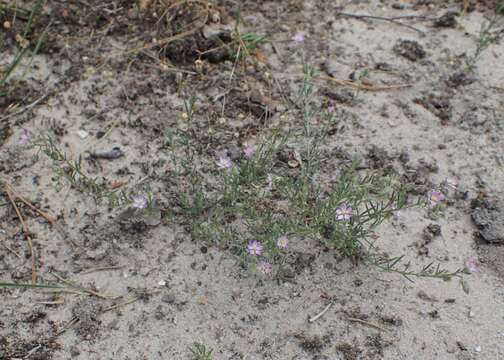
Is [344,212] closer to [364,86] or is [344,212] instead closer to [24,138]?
[364,86]

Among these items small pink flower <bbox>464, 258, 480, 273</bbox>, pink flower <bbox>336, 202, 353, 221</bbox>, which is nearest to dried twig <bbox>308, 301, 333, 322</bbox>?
pink flower <bbox>336, 202, 353, 221</bbox>

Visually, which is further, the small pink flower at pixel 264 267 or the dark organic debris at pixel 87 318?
the small pink flower at pixel 264 267

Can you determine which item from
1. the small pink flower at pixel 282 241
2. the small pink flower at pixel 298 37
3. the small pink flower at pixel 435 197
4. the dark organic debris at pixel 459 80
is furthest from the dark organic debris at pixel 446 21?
the small pink flower at pixel 282 241

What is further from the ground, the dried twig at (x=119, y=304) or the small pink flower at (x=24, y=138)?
the small pink flower at (x=24, y=138)

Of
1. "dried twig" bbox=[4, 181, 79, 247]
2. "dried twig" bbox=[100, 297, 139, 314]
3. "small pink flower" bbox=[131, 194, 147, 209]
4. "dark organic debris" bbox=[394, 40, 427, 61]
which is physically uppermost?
"dark organic debris" bbox=[394, 40, 427, 61]

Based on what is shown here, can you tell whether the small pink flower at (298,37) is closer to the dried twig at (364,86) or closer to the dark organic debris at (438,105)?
the dried twig at (364,86)

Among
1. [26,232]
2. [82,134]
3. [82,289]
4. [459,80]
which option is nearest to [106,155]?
[82,134]

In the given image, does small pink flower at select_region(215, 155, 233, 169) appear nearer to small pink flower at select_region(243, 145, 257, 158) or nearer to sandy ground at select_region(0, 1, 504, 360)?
small pink flower at select_region(243, 145, 257, 158)
